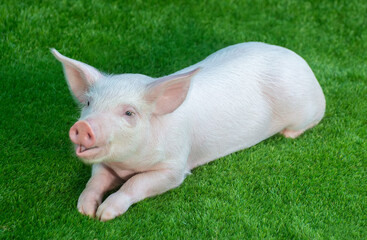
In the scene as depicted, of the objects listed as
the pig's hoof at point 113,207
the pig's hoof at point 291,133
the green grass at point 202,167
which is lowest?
the pig's hoof at point 291,133

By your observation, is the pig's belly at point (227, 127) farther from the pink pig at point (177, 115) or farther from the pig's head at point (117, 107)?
the pig's head at point (117, 107)

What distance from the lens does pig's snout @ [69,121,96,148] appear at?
9.73ft

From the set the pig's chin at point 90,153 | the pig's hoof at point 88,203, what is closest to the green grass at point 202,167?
the pig's hoof at point 88,203

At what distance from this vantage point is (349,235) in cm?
323

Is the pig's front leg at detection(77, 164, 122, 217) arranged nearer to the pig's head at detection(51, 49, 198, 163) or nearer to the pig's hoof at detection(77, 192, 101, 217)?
the pig's hoof at detection(77, 192, 101, 217)

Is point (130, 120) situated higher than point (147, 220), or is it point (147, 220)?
point (130, 120)

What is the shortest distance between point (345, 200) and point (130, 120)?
1407 mm

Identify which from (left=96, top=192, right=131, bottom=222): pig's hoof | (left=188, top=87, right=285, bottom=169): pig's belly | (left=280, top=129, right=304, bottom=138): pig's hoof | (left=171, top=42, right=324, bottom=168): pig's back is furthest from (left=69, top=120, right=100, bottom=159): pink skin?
(left=280, top=129, right=304, bottom=138): pig's hoof

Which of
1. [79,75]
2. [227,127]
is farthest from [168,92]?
[227,127]

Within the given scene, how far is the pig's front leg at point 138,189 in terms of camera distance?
3240 mm

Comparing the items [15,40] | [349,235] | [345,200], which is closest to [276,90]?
[345,200]

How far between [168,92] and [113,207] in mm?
726

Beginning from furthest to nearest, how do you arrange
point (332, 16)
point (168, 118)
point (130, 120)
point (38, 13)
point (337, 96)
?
point (332, 16) < point (38, 13) < point (337, 96) < point (168, 118) < point (130, 120)

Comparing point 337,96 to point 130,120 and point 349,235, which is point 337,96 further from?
point 130,120
